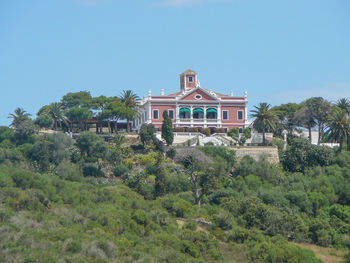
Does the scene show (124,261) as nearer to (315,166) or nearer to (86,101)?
(315,166)

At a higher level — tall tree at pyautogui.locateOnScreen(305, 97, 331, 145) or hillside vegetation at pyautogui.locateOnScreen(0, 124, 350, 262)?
tall tree at pyautogui.locateOnScreen(305, 97, 331, 145)

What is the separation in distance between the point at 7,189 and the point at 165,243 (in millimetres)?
12830

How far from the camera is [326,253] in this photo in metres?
51.1

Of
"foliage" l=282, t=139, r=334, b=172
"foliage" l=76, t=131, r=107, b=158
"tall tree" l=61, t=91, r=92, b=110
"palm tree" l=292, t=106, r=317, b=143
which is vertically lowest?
"foliage" l=282, t=139, r=334, b=172

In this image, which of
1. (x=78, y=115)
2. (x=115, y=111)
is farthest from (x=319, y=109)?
(x=78, y=115)

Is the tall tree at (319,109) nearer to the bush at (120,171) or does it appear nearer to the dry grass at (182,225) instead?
the bush at (120,171)

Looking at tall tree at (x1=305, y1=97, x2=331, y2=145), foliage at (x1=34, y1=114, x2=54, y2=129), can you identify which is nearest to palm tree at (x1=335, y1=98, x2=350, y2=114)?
tall tree at (x1=305, y1=97, x2=331, y2=145)

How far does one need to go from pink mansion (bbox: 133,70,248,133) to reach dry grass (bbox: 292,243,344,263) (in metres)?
35.8

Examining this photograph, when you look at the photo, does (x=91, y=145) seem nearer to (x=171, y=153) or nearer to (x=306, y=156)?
(x=171, y=153)

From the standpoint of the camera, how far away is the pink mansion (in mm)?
86375

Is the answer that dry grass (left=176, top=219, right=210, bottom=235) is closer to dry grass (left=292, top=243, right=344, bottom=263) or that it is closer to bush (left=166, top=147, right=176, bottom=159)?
dry grass (left=292, top=243, right=344, bottom=263)

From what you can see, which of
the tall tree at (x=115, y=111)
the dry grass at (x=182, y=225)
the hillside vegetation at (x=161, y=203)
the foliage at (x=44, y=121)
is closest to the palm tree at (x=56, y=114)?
the foliage at (x=44, y=121)

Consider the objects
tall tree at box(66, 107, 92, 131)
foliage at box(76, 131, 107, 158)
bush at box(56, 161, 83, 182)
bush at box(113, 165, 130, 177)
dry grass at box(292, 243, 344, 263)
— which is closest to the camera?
dry grass at box(292, 243, 344, 263)

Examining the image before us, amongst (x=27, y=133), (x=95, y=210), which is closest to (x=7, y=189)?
(x=95, y=210)
